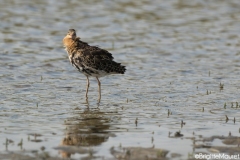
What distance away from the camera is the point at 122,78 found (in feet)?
66.5

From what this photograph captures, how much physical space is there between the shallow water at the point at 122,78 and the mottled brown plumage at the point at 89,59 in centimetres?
73

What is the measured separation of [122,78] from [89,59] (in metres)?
3.01

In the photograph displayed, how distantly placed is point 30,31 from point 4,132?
15.0 m

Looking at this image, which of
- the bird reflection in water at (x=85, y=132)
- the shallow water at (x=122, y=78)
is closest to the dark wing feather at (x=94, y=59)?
the shallow water at (x=122, y=78)

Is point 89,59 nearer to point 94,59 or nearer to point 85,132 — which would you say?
point 94,59

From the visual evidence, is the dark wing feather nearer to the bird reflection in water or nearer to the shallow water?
the shallow water

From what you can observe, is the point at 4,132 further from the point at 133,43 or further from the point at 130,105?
the point at 133,43

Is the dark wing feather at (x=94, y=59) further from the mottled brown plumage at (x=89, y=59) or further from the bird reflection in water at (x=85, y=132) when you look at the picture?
the bird reflection in water at (x=85, y=132)

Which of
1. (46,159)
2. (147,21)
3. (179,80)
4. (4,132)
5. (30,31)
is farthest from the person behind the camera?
(147,21)

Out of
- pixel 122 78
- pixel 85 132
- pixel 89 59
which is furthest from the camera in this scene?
pixel 122 78

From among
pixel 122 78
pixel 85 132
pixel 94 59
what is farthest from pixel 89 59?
pixel 85 132

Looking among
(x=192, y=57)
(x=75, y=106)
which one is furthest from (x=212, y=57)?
(x=75, y=106)

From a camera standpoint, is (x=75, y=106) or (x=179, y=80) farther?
(x=179, y=80)

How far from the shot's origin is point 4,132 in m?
13.2
